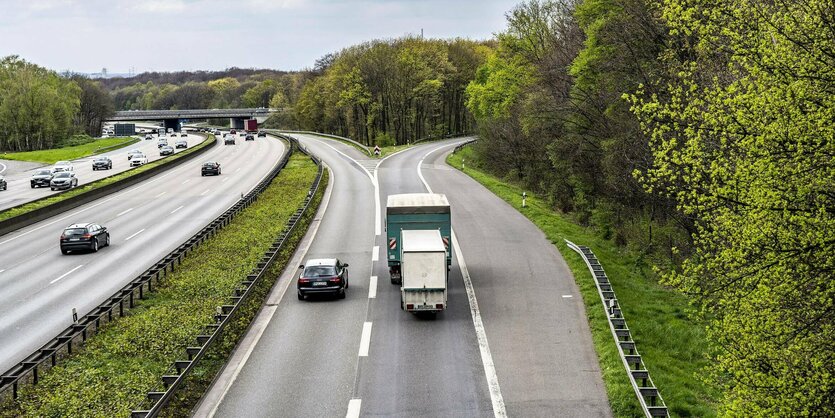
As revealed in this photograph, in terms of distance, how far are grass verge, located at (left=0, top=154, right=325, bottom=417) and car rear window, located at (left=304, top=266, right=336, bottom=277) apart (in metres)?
2.07

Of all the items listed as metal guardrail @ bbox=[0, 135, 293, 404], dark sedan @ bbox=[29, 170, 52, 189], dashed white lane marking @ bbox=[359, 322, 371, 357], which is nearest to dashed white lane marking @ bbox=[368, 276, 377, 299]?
dashed white lane marking @ bbox=[359, 322, 371, 357]

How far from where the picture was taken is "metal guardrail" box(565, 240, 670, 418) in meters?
17.9

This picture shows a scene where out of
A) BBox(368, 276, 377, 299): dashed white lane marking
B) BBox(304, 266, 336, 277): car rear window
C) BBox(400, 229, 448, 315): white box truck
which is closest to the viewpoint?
BBox(400, 229, 448, 315): white box truck

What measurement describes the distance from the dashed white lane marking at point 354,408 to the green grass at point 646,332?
5922 millimetres

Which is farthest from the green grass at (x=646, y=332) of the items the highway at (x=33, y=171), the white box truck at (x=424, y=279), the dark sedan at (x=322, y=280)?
the highway at (x=33, y=171)

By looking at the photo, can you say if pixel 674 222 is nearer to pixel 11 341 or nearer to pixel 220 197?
pixel 11 341

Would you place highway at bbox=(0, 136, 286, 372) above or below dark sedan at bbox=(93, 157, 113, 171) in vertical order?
below

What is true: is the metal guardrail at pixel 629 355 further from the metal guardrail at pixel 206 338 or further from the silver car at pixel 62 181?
the silver car at pixel 62 181

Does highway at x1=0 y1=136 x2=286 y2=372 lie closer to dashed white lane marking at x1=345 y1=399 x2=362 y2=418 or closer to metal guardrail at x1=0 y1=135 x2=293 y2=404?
metal guardrail at x1=0 y1=135 x2=293 y2=404

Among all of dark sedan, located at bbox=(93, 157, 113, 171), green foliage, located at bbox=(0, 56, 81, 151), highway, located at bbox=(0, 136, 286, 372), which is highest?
green foliage, located at bbox=(0, 56, 81, 151)

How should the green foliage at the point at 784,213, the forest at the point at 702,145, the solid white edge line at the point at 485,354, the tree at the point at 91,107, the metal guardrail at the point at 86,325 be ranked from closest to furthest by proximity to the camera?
1. the green foliage at the point at 784,213
2. the forest at the point at 702,145
3. the solid white edge line at the point at 485,354
4. the metal guardrail at the point at 86,325
5. the tree at the point at 91,107

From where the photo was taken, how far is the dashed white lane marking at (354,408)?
1831cm

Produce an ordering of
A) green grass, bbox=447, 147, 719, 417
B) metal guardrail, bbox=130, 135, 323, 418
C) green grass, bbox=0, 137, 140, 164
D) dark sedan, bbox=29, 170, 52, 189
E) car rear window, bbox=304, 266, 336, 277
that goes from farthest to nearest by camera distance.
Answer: green grass, bbox=0, 137, 140, 164 → dark sedan, bbox=29, 170, 52, 189 → car rear window, bbox=304, 266, 336, 277 → green grass, bbox=447, 147, 719, 417 → metal guardrail, bbox=130, 135, 323, 418

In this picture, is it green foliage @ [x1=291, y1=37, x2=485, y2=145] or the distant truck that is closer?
the distant truck
